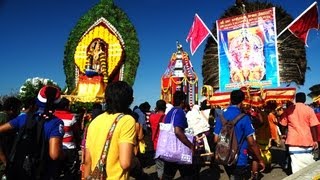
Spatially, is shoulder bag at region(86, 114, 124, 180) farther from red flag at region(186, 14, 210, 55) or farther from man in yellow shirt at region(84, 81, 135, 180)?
red flag at region(186, 14, 210, 55)

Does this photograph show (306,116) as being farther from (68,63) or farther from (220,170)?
(68,63)

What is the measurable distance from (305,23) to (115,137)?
9.78 meters

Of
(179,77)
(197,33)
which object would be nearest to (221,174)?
(197,33)

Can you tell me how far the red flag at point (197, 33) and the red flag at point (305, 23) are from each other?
9.46 ft

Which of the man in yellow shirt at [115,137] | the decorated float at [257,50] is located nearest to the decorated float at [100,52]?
the decorated float at [257,50]

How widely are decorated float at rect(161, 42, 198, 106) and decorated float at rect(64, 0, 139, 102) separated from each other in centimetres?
560

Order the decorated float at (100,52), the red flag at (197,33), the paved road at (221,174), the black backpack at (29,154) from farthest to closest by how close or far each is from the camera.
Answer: the decorated float at (100,52) < the red flag at (197,33) < the paved road at (221,174) < the black backpack at (29,154)

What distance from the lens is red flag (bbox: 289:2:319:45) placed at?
A: 37.4 ft

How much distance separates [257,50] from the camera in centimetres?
1134

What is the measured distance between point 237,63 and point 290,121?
491cm

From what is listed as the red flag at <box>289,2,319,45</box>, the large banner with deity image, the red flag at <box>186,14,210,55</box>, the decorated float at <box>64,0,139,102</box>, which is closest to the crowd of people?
the large banner with deity image

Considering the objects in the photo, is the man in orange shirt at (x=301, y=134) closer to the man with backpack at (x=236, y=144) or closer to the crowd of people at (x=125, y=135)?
the crowd of people at (x=125, y=135)

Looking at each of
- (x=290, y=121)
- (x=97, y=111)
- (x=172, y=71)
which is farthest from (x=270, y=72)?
(x=172, y=71)

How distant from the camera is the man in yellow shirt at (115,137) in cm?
291
